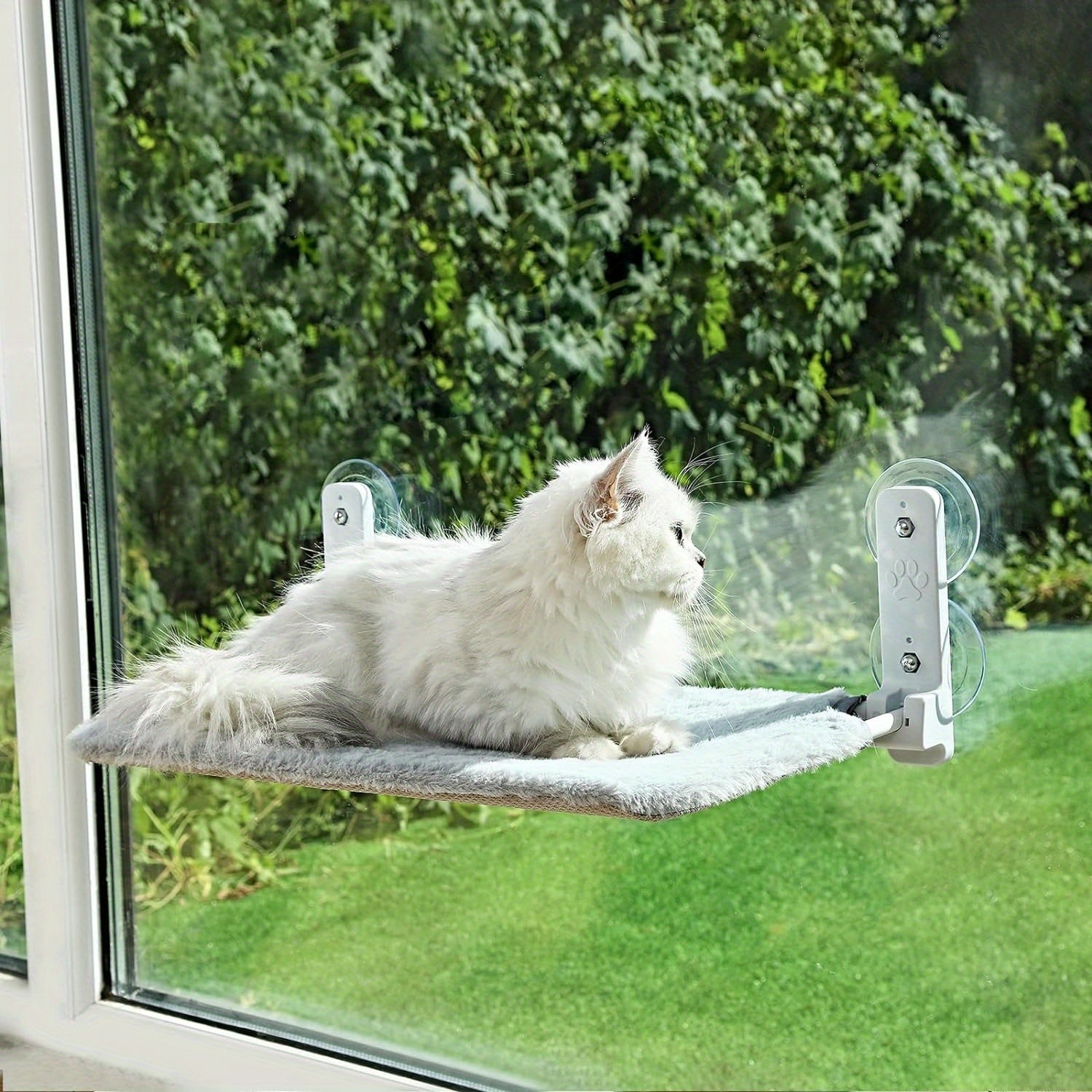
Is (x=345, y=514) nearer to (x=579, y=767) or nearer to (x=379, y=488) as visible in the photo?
(x=379, y=488)

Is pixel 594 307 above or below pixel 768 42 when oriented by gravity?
below

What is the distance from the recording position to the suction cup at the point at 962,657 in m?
1.28

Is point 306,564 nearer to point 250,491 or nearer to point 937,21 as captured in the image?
point 250,491

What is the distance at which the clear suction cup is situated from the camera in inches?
49.4

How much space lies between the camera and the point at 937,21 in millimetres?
1514

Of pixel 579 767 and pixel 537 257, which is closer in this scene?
pixel 579 767

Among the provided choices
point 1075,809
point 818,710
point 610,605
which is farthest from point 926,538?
point 1075,809

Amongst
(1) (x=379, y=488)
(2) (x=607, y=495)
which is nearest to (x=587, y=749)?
(2) (x=607, y=495)

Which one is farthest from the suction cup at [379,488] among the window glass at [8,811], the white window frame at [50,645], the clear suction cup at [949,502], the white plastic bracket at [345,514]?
the clear suction cup at [949,502]

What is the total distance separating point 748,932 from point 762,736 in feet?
2.62

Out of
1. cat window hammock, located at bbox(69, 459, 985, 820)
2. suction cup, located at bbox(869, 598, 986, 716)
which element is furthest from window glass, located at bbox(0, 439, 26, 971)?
suction cup, located at bbox(869, 598, 986, 716)

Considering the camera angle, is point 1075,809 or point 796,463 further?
point 796,463

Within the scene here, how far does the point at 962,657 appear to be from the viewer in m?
1.29

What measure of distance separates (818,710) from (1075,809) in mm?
513
